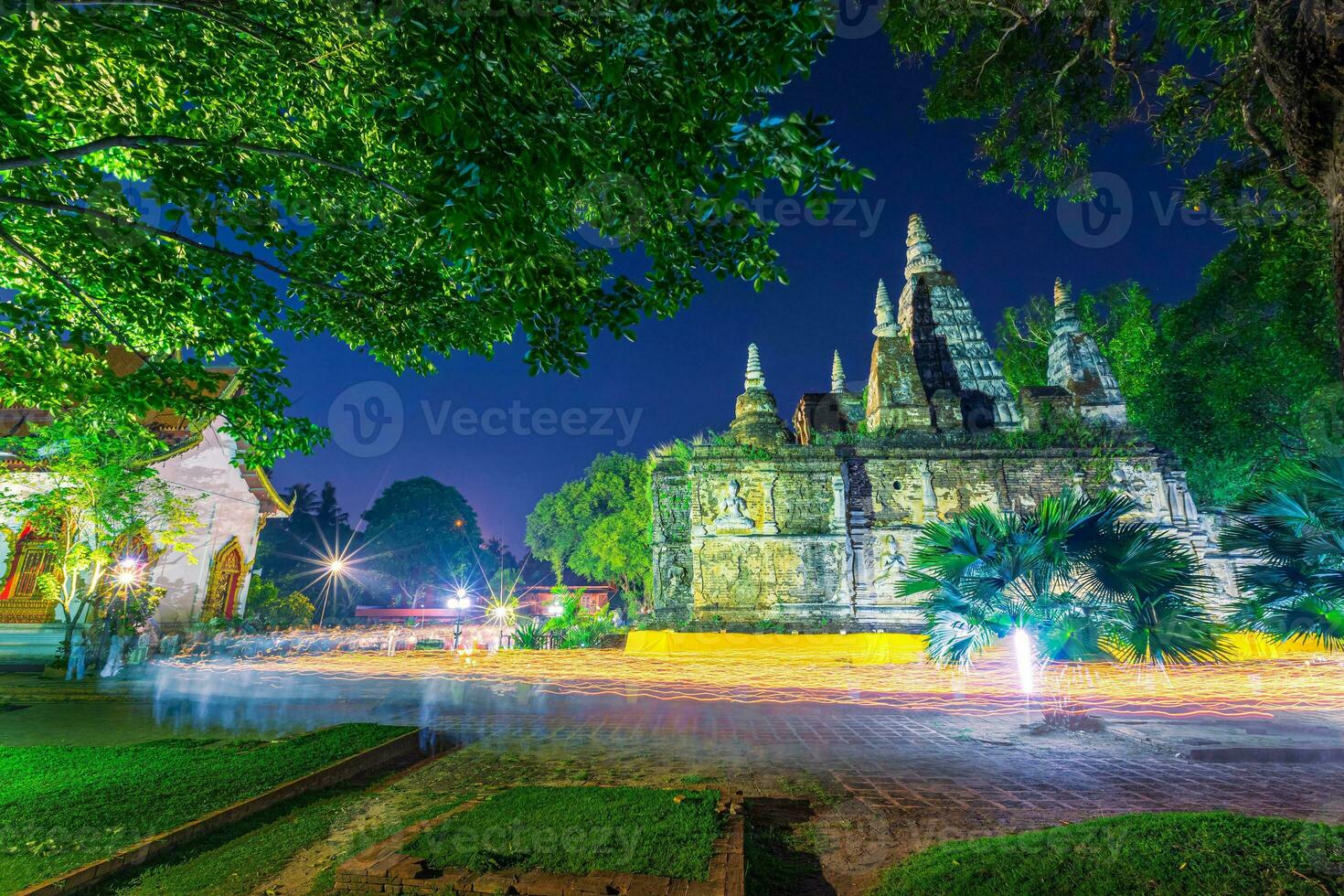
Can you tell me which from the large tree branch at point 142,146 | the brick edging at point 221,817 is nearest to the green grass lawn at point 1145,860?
the brick edging at point 221,817

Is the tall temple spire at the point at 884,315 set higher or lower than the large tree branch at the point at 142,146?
higher

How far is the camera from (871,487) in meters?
20.8

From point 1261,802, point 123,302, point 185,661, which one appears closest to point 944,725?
point 1261,802

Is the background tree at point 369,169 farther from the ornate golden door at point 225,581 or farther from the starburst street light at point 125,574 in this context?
the ornate golden door at point 225,581

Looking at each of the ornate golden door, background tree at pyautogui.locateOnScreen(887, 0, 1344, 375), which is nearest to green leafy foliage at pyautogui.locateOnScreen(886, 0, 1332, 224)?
background tree at pyautogui.locateOnScreen(887, 0, 1344, 375)

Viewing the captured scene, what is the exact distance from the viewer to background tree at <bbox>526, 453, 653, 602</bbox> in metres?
39.1

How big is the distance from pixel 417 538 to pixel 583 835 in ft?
157

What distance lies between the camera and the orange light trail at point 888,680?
8.65 meters

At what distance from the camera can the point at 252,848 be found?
11.4 ft

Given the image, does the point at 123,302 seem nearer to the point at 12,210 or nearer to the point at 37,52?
the point at 12,210

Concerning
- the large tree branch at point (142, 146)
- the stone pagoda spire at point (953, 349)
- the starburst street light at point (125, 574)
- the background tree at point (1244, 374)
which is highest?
the stone pagoda spire at point (953, 349)

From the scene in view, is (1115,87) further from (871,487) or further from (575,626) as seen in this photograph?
(575,626)

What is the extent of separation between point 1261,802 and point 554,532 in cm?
4383

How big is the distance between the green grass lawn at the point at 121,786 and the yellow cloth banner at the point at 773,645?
11889 millimetres
